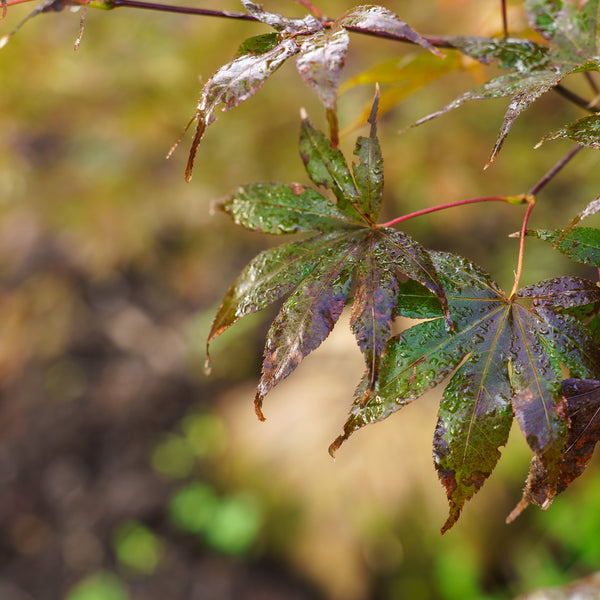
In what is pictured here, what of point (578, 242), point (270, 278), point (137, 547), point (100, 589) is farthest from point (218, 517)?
point (578, 242)

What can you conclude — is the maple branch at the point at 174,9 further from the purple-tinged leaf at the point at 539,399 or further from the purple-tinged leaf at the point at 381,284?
the purple-tinged leaf at the point at 539,399

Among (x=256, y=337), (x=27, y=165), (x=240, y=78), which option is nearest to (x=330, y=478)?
(x=256, y=337)

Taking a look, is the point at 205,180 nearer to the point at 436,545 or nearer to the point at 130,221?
the point at 130,221

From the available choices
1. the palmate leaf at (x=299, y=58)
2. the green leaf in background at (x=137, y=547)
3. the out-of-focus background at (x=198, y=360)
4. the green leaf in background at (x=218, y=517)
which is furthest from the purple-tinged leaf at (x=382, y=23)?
the green leaf in background at (x=137, y=547)

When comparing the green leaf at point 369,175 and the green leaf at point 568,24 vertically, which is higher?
the green leaf at point 568,24

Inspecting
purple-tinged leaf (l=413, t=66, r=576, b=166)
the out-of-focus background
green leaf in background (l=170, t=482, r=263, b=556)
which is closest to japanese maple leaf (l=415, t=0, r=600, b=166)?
purple-tinged leaf (l=413, t=66, r=576, b=166)

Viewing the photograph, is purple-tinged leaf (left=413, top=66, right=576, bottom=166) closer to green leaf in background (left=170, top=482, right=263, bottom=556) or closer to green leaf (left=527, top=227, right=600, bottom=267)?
green leaf (left=527, top=227, right=600, bottom=267)
